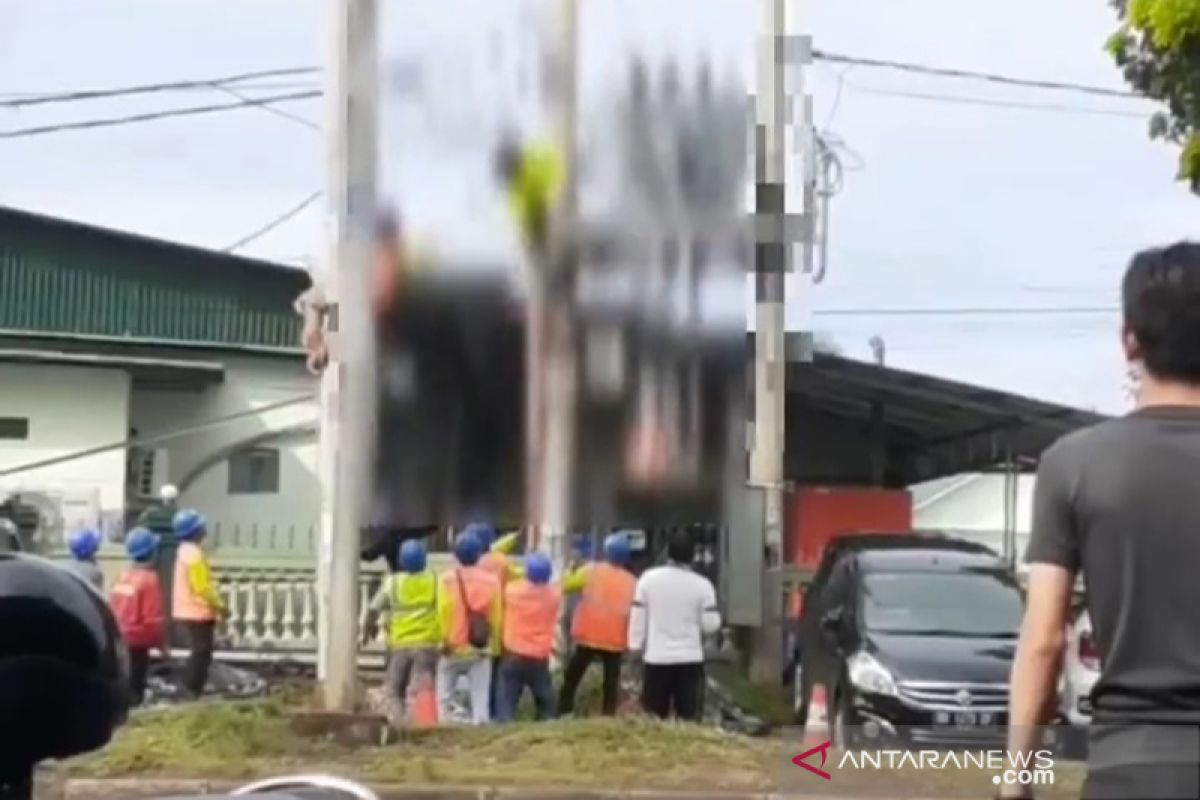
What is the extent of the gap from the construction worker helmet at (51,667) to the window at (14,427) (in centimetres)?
2504

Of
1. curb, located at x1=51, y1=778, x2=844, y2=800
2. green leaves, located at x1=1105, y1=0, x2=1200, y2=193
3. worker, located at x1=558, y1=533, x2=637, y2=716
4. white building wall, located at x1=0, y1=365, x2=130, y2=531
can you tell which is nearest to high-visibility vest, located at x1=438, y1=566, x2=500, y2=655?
worker, located at x1=558, y1=533, x2=637, y2=716

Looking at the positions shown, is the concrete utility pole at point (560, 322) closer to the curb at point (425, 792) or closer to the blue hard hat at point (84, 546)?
the curb at point (425, 792)

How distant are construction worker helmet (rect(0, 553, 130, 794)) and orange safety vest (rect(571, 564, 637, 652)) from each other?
447 inches

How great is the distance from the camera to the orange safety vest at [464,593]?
14117 mm

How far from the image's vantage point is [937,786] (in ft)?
36.5

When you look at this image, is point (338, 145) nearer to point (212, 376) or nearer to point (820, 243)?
point (820, 243)

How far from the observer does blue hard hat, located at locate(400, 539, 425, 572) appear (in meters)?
13.7

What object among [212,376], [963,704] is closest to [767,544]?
[963,704]

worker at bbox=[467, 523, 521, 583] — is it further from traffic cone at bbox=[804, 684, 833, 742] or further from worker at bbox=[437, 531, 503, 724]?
traffic cone at bbox=[804, 684, 833, 742]

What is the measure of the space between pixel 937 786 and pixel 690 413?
2.59 meters

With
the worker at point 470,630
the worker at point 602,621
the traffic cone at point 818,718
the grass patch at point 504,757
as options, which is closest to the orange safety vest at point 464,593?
the worker at point 470,630

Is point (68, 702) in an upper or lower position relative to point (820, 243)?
lower

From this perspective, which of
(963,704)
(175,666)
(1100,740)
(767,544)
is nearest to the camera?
(1100,740)

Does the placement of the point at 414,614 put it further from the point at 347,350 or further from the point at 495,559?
the point at 347,350
